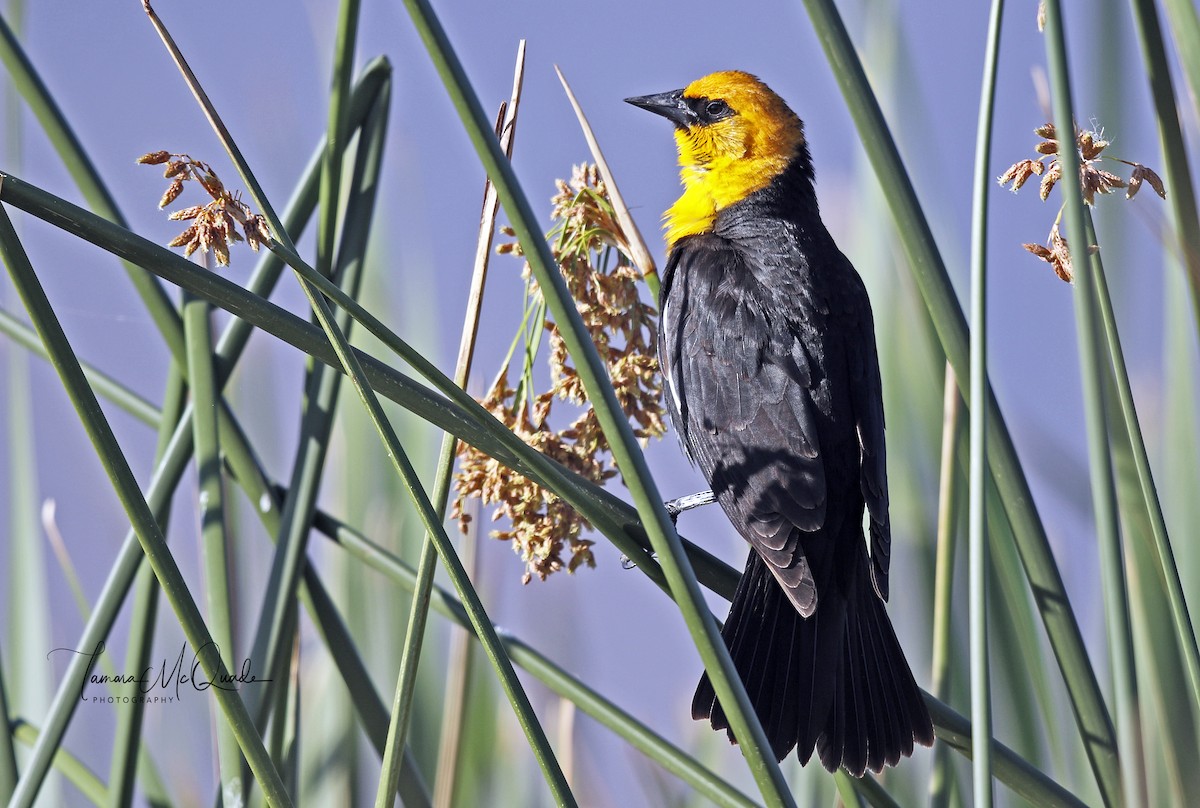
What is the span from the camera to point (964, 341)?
1.23m

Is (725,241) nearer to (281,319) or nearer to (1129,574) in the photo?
(1129,574)

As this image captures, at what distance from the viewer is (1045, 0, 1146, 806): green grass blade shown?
102 centimetres

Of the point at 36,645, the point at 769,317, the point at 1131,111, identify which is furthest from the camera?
the point at 769,317

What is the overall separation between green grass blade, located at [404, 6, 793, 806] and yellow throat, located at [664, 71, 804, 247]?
181 cm

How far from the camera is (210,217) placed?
99cm

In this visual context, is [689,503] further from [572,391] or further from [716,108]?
[716,108]

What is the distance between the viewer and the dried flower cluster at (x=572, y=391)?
1622mm

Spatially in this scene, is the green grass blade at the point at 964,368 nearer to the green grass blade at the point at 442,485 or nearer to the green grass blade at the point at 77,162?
the green grass blade at the point at 442,485

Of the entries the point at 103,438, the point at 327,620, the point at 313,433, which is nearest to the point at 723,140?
the point at 313,433

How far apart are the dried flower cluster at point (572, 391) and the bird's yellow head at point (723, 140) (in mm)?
901

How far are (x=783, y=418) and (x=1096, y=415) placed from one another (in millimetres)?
1011

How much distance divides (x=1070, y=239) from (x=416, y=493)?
0.64 meters

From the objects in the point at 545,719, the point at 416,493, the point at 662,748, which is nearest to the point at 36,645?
the point at 545,719

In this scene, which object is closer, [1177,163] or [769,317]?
[1177,163]
